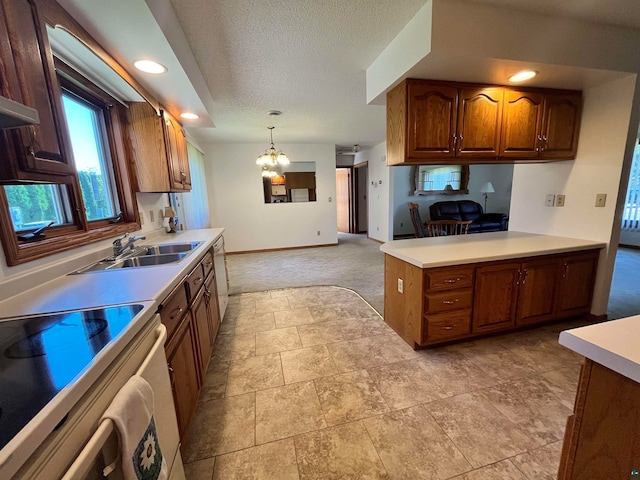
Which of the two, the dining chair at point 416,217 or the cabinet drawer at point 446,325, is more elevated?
the dining chair at point 416,217

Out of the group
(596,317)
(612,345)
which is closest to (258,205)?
(596,317)

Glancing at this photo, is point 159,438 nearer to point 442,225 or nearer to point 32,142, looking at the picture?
point 32,142

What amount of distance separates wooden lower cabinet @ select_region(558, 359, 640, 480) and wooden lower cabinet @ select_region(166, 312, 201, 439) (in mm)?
1502

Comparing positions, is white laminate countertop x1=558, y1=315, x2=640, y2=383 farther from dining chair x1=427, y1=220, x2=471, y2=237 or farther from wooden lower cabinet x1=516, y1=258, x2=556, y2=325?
dining chair x1=427, y1=220, x2=471, y2=237

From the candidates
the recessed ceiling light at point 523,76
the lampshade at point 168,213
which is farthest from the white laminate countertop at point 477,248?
the lampshade at point 168,213

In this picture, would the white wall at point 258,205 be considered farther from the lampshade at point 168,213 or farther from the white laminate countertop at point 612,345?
the white laminate countertop at point 612,345

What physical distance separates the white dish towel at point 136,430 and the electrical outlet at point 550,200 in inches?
139

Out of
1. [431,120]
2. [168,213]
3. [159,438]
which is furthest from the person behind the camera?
[168,213]

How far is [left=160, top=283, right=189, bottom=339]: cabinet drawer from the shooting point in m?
1.16

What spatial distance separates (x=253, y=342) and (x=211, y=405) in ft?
2.26

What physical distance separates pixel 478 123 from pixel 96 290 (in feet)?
9.21

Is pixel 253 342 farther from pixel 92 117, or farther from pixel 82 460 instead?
pixel 92 117

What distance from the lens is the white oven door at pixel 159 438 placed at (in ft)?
1.76

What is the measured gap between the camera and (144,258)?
186 cm
